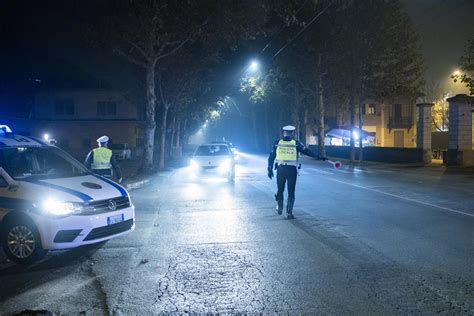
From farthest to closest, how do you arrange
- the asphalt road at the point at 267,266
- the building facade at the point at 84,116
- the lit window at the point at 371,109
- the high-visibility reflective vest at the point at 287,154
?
the lit window at the point at 371,109
the building facade at the point at 84,116
the high-visibility reflective vest at the point at 287,154
the asphalt road at the point at 267,266

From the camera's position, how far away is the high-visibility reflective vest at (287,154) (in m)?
10.4

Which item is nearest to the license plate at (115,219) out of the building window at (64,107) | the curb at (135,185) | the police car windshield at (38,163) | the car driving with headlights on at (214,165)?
the police car windshield at (38,163)

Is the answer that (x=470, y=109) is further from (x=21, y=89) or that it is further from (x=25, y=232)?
(x=21, y=89)

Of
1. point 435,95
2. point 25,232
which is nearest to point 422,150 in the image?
point 25,232

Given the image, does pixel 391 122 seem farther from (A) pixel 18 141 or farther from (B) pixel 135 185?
(A) pixel 18 141

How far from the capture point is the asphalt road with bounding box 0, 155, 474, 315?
5.16 metres

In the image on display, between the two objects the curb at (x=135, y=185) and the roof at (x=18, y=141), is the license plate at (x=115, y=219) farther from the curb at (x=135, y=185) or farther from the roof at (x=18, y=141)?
the curb at (x=135, y=185)

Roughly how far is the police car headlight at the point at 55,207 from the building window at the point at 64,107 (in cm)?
4865

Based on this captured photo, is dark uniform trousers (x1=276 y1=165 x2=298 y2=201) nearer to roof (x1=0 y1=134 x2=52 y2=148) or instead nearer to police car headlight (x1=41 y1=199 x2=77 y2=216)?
roof (x1=0 y1=134 x2=52 y2=148)

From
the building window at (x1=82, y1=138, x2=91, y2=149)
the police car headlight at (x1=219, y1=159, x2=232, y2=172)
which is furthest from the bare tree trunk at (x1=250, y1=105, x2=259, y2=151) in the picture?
the police car headlight at (x1=219, y1=159, x2=232, y2=172)

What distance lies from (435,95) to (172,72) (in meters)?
60.3

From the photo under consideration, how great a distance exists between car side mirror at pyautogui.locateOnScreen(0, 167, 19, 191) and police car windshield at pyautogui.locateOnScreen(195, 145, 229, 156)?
12.8 metres

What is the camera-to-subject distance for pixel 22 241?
6801 millimetres

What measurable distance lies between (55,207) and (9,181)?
1.01 metres
